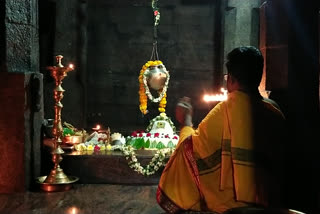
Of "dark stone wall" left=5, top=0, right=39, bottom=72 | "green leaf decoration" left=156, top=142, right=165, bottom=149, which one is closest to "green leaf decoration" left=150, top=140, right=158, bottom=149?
"green leaf decoration" left=156, top=142, right=165, bottom=149

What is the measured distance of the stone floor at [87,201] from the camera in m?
5.12

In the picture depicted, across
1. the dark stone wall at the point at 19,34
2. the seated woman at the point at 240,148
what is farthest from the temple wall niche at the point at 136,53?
the seated woman at the point at 240,148

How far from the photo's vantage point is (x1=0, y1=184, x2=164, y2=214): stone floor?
5117 mm

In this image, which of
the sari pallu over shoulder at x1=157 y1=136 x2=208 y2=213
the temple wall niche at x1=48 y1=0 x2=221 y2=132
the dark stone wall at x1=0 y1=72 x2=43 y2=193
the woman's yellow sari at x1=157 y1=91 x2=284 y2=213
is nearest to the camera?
the woman's yellow sari at x1=157 y1=91 x2=284 y2=213

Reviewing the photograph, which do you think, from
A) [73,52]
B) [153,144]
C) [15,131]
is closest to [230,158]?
[15,131]

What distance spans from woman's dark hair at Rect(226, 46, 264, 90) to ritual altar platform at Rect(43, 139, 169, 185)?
138 inches

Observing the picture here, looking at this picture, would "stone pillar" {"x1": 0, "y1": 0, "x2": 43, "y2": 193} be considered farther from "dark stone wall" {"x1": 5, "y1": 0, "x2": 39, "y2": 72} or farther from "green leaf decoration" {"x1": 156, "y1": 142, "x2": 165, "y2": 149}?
"green leaf decoration" {"x1": 156, "y1": 142, "x2": 165, "y2": 149}

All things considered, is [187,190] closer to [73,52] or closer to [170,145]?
[170,145]

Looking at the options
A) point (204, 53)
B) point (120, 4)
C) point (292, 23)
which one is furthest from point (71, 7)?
point (292, 23)

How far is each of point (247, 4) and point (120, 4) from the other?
3.27m

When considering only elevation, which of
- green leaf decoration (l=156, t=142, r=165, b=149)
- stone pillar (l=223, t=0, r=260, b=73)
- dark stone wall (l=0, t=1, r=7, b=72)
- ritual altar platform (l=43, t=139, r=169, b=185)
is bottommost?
ritual altar platform (l=43, t=139, r=169, b=185)

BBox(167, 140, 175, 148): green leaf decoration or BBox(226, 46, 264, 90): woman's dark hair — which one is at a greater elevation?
BBox(226, 46, 264, 90): woman's dark hair

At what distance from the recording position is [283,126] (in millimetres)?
3223

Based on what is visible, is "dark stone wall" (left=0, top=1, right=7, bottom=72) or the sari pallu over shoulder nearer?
the sari pallu over shoulder
